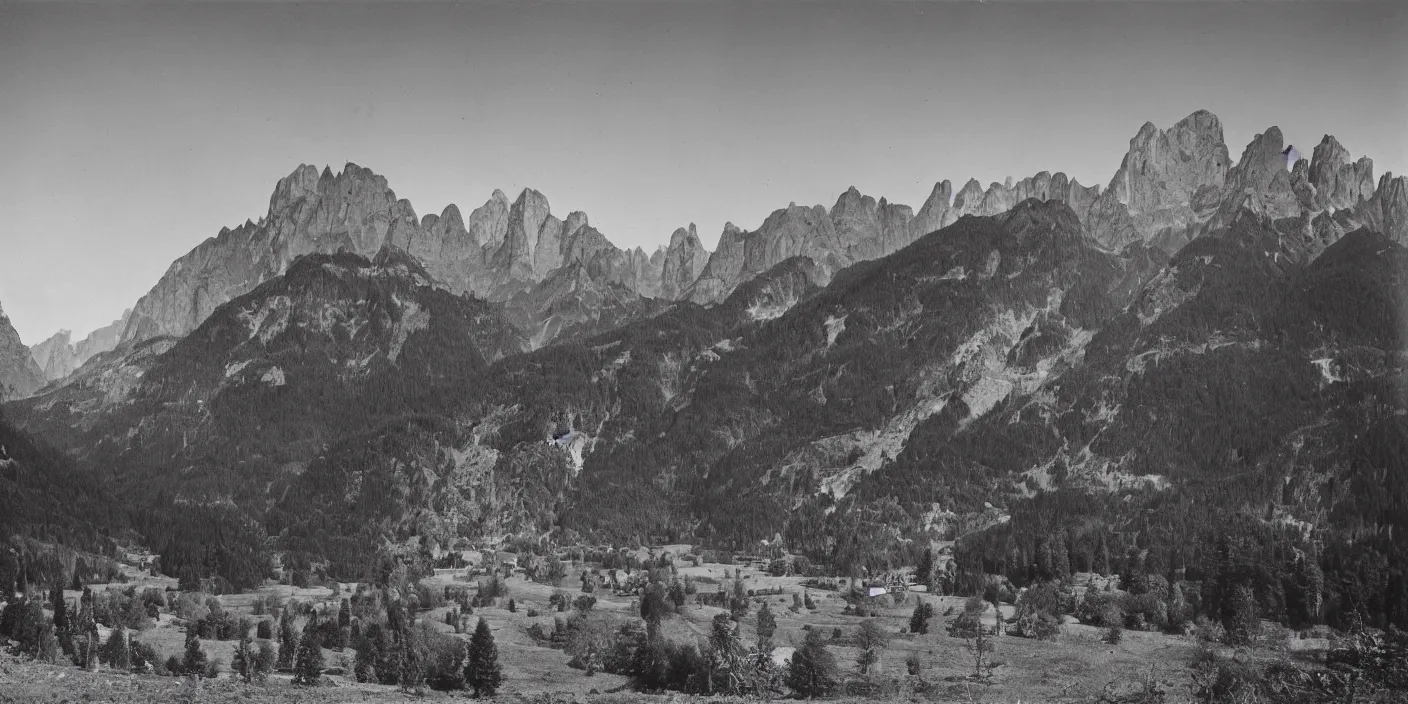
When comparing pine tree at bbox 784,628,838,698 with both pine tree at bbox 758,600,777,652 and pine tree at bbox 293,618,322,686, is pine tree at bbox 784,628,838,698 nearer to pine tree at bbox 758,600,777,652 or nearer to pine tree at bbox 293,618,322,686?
pine tree at bbox 758,600,777,652

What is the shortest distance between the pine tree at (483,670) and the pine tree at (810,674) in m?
30.4

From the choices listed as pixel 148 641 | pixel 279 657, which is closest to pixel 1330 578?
pixel 279 657

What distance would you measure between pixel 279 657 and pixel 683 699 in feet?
185

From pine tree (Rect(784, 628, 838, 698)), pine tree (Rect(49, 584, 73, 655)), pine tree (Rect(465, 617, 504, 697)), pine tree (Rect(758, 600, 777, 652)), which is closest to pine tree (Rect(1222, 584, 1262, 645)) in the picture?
pine tree (Rect(758, 600, 777, 652))

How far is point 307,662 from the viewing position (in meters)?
138

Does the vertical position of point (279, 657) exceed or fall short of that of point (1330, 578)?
it falls short

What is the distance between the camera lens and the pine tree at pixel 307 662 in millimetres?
132425

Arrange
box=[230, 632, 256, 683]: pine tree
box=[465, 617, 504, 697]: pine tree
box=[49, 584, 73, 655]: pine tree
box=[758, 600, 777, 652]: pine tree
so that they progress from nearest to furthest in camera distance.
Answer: box=[465, 617, 504, 697]: pine tree < box=[230, 632, 256, 683]: pine tree < box=[49, 584, 73, 655]: pine tree < box=[758, 600, 777, 652]: pine tree

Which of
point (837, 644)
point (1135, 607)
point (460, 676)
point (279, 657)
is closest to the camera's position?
point (460, 676)

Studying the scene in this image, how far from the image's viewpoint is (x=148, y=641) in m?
167

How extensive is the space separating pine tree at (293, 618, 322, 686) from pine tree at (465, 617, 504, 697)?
620 inches

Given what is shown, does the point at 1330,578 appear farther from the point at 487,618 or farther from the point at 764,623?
the point at 487,618

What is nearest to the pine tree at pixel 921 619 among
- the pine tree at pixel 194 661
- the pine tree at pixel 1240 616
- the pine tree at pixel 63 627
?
the pine tree at pixel 1240 616

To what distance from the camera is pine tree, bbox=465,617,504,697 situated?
13275 cm
